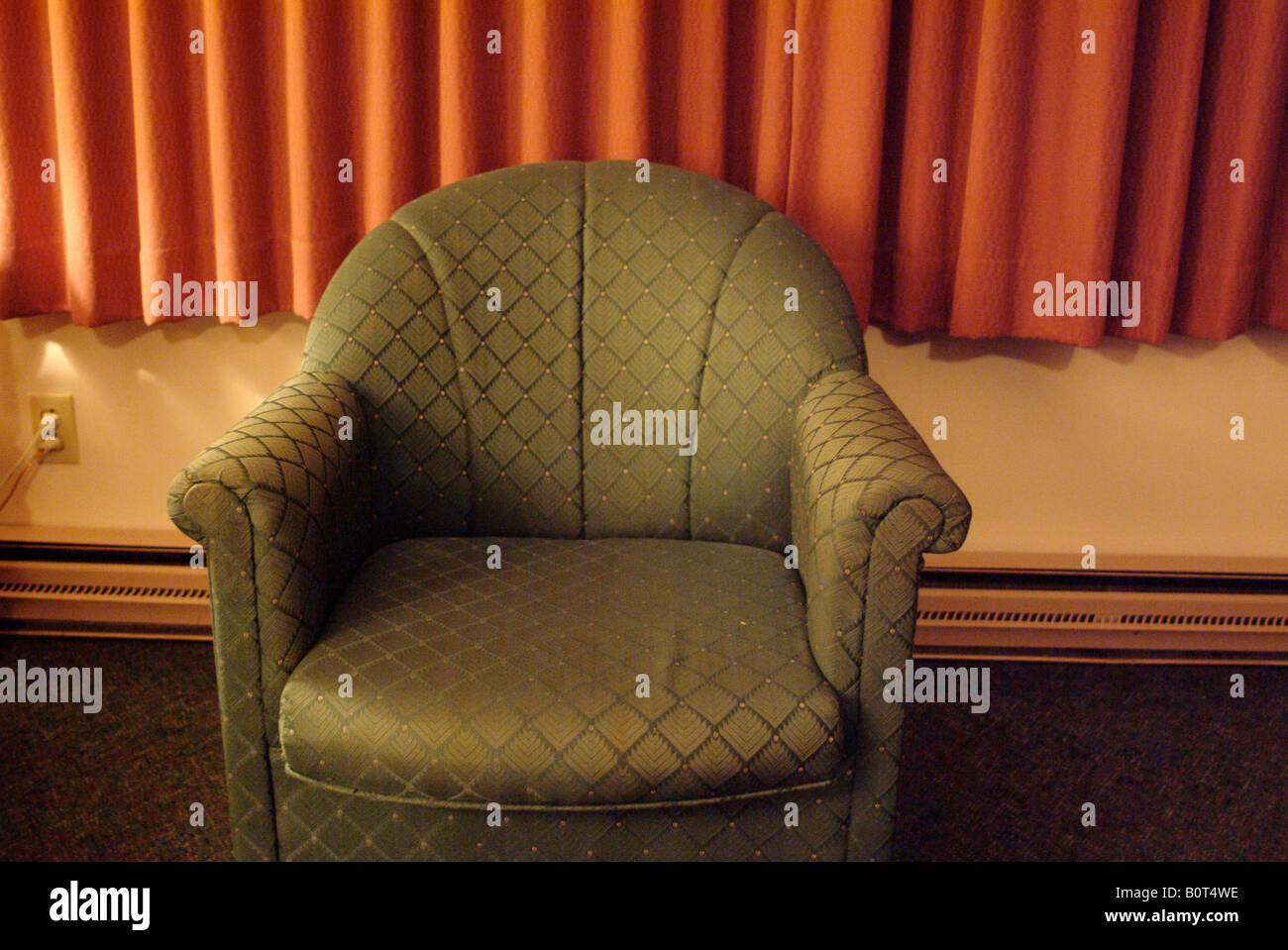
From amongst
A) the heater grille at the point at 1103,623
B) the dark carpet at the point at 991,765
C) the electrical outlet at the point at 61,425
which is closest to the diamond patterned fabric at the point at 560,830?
the dark carpet at the point at 991,765

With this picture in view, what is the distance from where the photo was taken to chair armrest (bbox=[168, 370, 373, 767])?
1024mm

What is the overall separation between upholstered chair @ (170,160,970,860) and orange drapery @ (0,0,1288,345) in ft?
0.74

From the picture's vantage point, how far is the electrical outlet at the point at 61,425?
188 cm

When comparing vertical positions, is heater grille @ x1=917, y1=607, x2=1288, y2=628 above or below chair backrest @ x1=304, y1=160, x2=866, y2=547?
below

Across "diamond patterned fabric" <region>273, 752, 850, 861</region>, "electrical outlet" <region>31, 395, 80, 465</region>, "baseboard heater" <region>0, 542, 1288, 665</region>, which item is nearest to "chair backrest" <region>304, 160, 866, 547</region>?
"diamond patterned fabric" <region>273, 752, 850, 861</region>

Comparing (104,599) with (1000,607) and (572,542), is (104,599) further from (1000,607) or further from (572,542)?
(1000,607)

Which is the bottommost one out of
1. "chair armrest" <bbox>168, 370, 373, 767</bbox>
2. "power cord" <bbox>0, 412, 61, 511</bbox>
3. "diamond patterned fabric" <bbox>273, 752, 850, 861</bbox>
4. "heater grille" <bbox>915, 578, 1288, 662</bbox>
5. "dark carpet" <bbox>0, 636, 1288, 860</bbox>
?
"dark carpet" <bbox>0, 636, 1288, 860</bbox>

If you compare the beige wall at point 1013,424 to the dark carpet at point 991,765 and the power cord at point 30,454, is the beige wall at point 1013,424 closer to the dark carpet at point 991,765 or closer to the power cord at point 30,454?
the power cord at point 30,454

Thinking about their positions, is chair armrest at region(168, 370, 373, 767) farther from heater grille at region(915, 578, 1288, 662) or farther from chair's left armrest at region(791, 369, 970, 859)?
heater grille at region(915, 578, 1288, 662)

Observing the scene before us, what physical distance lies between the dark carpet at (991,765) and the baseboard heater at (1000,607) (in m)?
0.04

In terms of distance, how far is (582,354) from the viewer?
145cm

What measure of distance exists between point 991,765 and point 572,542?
0.81 meters

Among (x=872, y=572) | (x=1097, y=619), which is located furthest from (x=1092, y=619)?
(x=872, y=572)
